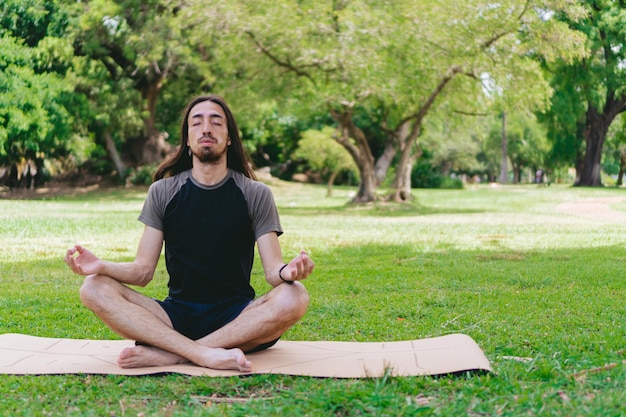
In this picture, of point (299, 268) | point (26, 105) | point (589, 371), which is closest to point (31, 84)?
point (26, 105)

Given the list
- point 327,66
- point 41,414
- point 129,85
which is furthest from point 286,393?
point 129,85

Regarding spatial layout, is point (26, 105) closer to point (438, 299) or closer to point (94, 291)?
point (438, 299)

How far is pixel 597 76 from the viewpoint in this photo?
32.0 meters

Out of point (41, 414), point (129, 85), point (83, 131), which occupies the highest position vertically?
point (129, 85)

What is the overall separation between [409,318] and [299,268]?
6.51ft

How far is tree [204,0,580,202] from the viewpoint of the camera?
1745cm

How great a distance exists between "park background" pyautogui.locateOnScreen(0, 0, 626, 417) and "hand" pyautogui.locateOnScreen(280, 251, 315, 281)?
564mm

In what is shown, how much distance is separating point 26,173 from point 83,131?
2.84m

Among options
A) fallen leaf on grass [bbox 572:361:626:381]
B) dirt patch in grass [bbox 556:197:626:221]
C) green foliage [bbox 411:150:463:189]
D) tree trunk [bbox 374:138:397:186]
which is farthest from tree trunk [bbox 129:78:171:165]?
fallen leaf on grass [bbox 572:361:626:381]

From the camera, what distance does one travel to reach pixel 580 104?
108ft

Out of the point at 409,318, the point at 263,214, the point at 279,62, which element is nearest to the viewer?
the point at 263,214

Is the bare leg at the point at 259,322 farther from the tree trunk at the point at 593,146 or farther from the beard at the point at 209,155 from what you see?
the tree trunk at the point at 593,146

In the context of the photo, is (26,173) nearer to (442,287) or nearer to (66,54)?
(66,54)

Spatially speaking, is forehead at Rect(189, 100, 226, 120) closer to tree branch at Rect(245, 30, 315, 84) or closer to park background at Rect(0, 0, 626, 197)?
park background at Rect(0, 0, 626, 197)
